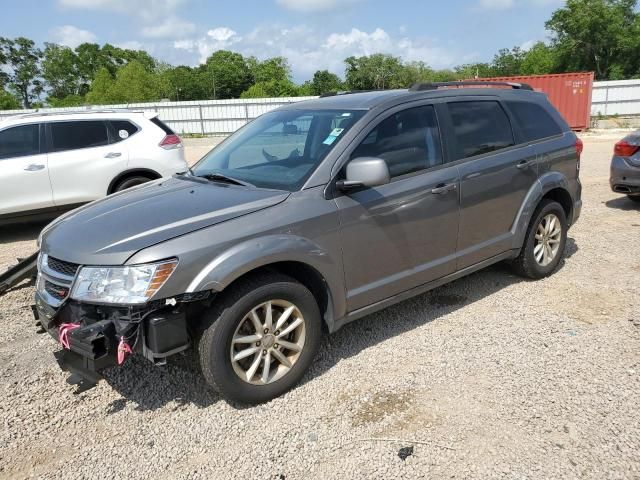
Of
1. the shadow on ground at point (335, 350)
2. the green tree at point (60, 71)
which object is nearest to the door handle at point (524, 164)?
the shadow on ground at point (335, 350)

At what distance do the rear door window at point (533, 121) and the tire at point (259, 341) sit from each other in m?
2.78

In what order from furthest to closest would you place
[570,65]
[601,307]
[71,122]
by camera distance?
[570,65] < [71,122] < [601,307]

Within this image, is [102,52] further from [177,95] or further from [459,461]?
[459,461]

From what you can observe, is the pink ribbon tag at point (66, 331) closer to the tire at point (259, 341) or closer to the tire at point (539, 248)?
the tire at point (259, 341)

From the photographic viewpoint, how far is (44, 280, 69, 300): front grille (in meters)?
3.11

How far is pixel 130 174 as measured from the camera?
797 cm

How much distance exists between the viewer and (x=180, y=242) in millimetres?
2932

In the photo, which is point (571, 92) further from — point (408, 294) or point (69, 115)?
point (408, 294)

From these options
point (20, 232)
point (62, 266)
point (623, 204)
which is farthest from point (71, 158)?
point (623, 204)

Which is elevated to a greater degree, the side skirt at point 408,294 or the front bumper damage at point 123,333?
the front bumper damage at point 123,333

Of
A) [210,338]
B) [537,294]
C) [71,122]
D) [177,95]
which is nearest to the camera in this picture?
[210,338]

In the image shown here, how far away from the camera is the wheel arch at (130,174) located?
7.82 metres

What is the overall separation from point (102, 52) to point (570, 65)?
8112 centimetres

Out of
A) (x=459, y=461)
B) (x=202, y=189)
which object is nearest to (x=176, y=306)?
(x=202, y=189)
